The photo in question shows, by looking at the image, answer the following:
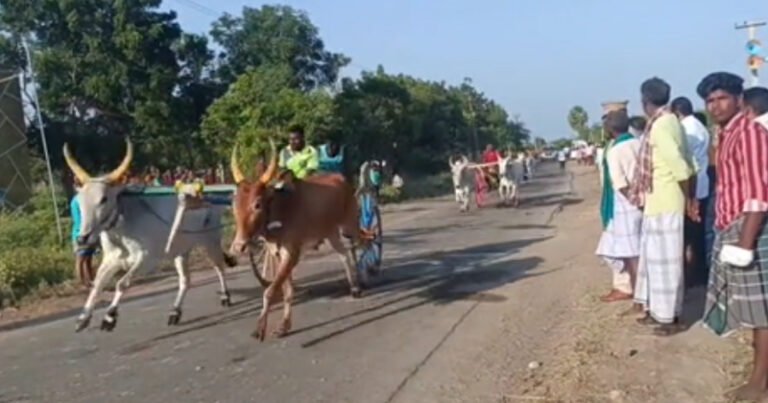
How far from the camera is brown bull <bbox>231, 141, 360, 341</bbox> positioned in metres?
8.80

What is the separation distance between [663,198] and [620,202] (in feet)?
4.77

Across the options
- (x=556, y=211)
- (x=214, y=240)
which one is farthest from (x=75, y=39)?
(x=214, y=240)

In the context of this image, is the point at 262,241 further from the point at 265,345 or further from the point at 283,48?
the point at 283,48

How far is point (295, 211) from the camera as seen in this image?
969 centimetres

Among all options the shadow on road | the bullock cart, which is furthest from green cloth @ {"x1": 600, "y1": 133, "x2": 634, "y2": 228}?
the bullock cart

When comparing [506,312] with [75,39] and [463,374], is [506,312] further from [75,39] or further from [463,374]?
[75,39]

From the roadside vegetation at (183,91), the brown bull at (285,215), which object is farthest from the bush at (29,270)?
the roadside vegetation at (183,91)

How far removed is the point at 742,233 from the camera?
6.05 meters

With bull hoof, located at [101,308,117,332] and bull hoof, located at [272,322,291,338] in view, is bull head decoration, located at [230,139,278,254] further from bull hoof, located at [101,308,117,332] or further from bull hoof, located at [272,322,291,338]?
bull hoof, located at [101,308,117,332]

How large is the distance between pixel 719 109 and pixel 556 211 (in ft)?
62.6

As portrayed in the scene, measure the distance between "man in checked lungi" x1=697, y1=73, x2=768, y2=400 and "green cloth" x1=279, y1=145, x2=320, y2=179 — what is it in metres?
5.64

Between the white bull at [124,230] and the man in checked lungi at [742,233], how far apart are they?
18.7 ft

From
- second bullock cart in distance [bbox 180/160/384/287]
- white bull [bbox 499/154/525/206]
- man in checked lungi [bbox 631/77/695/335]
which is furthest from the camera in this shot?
white bull [bbox 499/154/525/206]

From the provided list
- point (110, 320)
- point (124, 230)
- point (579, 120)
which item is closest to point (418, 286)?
point (124, 230)
